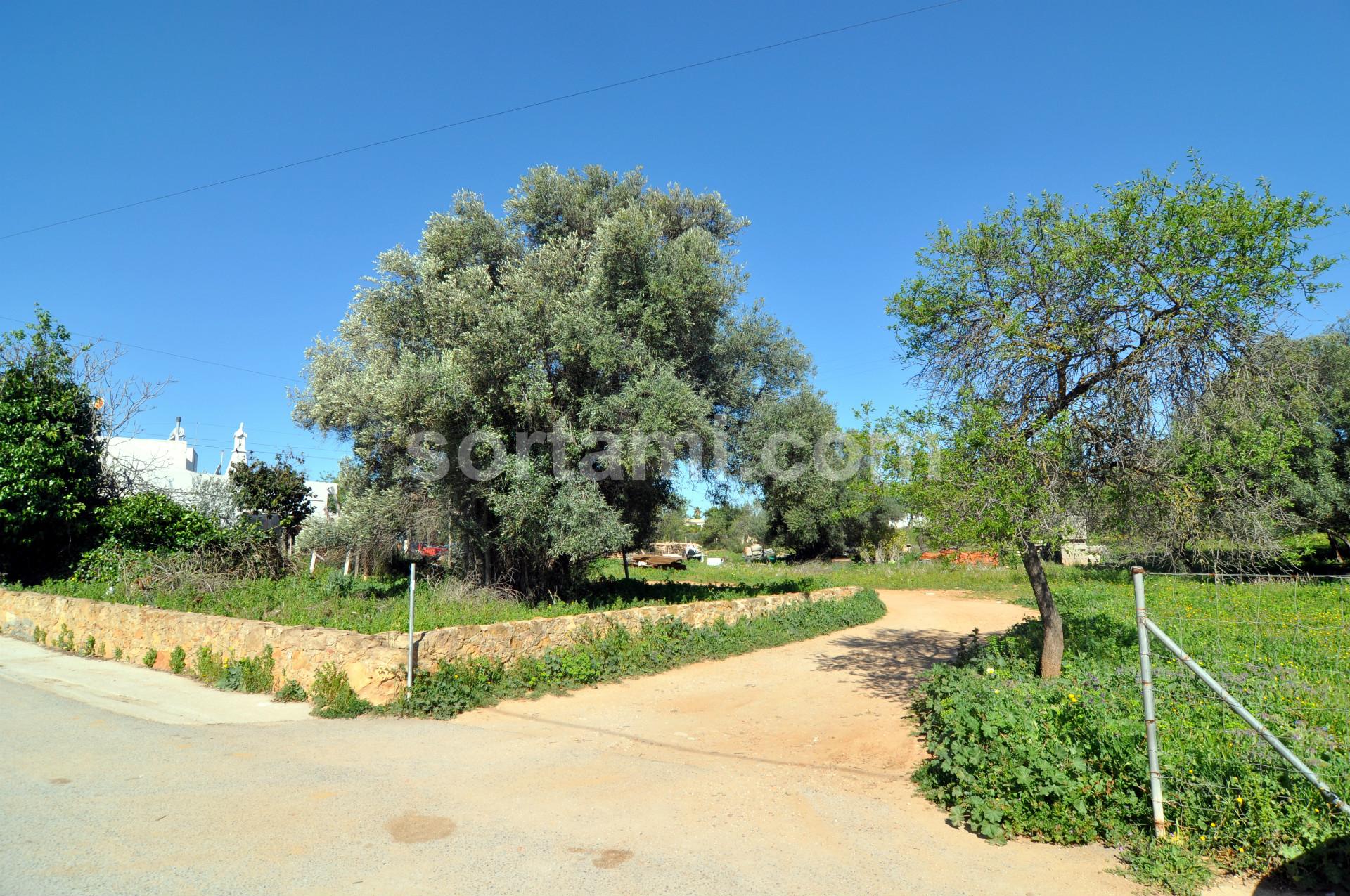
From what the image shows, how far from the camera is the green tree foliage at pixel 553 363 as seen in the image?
12.4m

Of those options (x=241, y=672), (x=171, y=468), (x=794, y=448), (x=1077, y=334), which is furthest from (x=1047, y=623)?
(x=171, y=468)

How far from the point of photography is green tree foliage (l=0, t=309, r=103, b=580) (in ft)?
53.6

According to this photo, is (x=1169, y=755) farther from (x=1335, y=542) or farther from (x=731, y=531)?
(x=731, y=531)

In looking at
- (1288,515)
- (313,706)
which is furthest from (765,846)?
(1288,515)

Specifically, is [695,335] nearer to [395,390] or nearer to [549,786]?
[395,390]

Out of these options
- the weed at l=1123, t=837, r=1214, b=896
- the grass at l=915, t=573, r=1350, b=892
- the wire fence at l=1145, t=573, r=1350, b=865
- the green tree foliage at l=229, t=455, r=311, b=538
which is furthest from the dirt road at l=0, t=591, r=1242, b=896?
the green tree foliage at l=229, t=455, r=311, b=538

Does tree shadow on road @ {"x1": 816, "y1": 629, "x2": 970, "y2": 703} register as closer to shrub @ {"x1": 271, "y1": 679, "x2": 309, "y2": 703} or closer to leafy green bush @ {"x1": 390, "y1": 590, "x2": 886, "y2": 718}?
leafy green bush @ {"x1": 390, "y1": 590, "x2": 886, "y2": 718}

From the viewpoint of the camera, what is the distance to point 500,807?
5.68m

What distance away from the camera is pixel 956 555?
8.56 meters

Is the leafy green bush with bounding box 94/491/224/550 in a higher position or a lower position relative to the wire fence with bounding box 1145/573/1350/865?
higher

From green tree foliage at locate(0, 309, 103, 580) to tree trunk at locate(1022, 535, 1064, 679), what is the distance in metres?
19.8

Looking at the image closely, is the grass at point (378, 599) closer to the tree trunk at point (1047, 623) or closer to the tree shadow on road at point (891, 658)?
the tree shadow on road at point (891, 658)

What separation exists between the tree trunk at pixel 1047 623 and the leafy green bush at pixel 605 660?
5635 millimetres

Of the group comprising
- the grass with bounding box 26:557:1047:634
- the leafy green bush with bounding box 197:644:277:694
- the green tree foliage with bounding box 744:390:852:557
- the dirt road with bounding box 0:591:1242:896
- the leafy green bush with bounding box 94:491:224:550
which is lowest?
the dirt road with bounding box 0:591:1242:896
